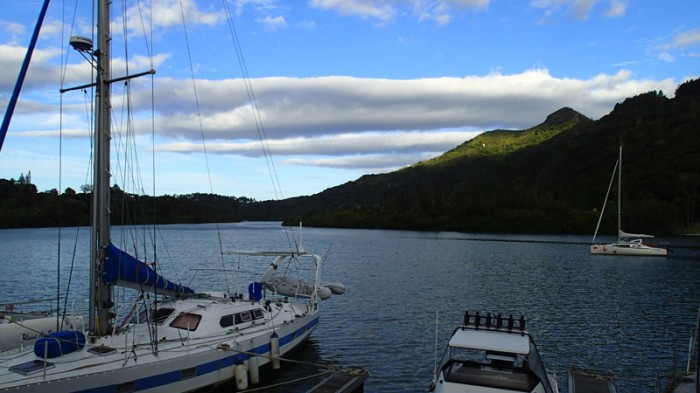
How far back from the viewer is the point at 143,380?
1566 cm

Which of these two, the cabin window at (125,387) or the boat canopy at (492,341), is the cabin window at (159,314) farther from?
the boat canopy at (492,341)

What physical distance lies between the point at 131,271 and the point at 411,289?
105 ft

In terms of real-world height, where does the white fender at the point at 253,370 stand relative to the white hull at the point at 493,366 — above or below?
below

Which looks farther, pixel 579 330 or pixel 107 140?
pixel 579 330

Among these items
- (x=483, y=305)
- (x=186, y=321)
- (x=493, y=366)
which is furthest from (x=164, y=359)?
(x=483, y=305)

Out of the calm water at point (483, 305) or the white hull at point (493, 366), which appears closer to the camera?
the white hull at point (493, 366)

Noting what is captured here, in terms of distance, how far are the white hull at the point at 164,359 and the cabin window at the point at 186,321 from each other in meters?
0.23

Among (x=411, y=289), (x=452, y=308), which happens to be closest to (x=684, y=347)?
(x=452, y=308)

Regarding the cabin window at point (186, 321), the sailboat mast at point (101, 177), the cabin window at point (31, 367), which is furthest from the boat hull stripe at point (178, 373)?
the sailboat mast at point (101, 177)

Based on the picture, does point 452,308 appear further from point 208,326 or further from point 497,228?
point 497,228

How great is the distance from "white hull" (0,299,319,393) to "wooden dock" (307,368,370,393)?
8.06 ft

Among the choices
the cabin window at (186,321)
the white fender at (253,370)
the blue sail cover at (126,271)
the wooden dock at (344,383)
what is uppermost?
the blue sail cover at (126,271)

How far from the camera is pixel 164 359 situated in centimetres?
1652

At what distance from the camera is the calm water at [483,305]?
2509 cm
